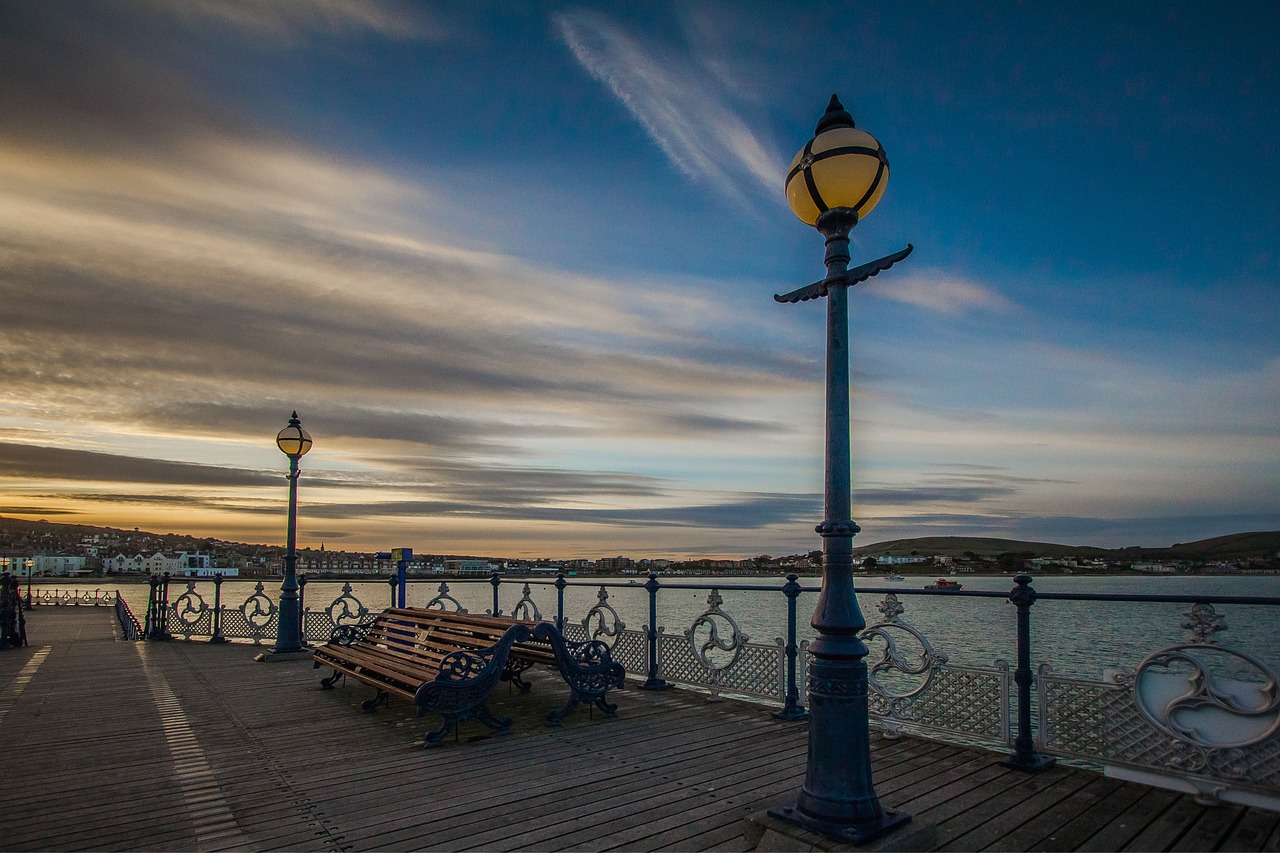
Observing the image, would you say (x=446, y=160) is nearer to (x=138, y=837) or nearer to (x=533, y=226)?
(x=533, y=226)

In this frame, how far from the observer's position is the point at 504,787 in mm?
4844

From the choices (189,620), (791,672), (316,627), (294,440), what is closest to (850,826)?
(791,672)

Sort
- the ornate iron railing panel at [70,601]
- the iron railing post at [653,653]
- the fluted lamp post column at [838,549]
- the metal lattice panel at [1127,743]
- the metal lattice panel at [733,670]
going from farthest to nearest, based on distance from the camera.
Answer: the ornate iron railing panel at [70,601], the iron railing post at [653,653], the metal lattice panel at [733,670], the metal lattice panel at [1127,743], the fluted lamp post column at [838,549]

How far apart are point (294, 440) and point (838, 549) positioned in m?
10.7

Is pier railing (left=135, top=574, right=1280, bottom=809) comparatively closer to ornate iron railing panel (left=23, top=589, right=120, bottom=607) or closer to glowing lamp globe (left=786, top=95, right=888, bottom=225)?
glowing lamp globe (left=786, top=95, right=888, bottom=225)

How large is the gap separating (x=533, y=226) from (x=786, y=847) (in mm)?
11108

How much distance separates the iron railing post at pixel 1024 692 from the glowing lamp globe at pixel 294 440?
10922 millimetres

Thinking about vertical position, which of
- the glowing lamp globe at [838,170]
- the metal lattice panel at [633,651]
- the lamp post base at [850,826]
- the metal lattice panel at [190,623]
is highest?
the glowing lamp globe at [838,170]

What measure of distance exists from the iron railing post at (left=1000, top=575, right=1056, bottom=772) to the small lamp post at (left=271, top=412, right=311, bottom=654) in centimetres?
1090

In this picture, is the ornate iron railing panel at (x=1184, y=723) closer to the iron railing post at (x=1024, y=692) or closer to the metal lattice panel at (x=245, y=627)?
the iron railing post at (x=1024, y=692)

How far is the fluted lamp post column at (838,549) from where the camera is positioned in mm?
3773

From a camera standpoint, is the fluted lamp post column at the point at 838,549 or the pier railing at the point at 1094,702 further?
the pier railing at the point at 1094,702

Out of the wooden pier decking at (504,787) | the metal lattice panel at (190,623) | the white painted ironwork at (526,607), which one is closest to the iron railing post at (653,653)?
the wooden pier decking at (504,787)

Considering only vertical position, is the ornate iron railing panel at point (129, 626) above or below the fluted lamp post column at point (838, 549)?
below
